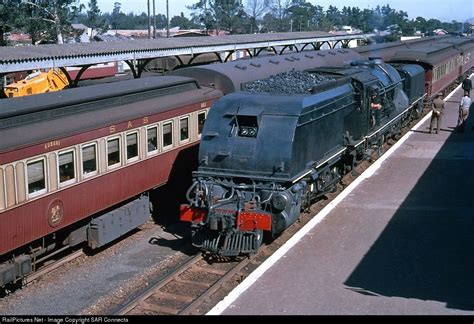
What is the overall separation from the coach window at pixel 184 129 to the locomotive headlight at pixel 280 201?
410 centimetres

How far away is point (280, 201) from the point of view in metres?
10.8

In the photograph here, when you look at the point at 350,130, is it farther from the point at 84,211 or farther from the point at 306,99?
the point at 84,211

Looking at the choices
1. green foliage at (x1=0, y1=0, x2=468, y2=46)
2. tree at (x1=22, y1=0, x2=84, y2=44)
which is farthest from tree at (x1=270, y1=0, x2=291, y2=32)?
tree at (x1=22, y1=0, x2=84, y2=44)

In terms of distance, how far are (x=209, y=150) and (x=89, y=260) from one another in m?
3.26

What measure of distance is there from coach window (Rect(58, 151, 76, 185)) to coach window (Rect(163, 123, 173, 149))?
3.17 m

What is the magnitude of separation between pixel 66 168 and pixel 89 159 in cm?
68

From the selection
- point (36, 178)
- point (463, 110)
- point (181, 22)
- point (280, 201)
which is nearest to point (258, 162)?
point (280, 201)

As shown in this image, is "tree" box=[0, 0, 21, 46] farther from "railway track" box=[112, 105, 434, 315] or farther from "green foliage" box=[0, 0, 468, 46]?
"railway track" box=[112, 105, 434, 315]

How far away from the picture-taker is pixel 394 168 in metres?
17.8

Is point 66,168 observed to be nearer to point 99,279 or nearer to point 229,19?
point 99,279

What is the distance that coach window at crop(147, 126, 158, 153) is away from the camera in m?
13.0

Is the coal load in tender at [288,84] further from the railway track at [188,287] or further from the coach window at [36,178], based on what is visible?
the coach window at [36,178]

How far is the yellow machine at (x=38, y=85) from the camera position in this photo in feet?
84.4

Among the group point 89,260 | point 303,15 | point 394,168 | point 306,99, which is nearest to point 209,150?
point 306,99
